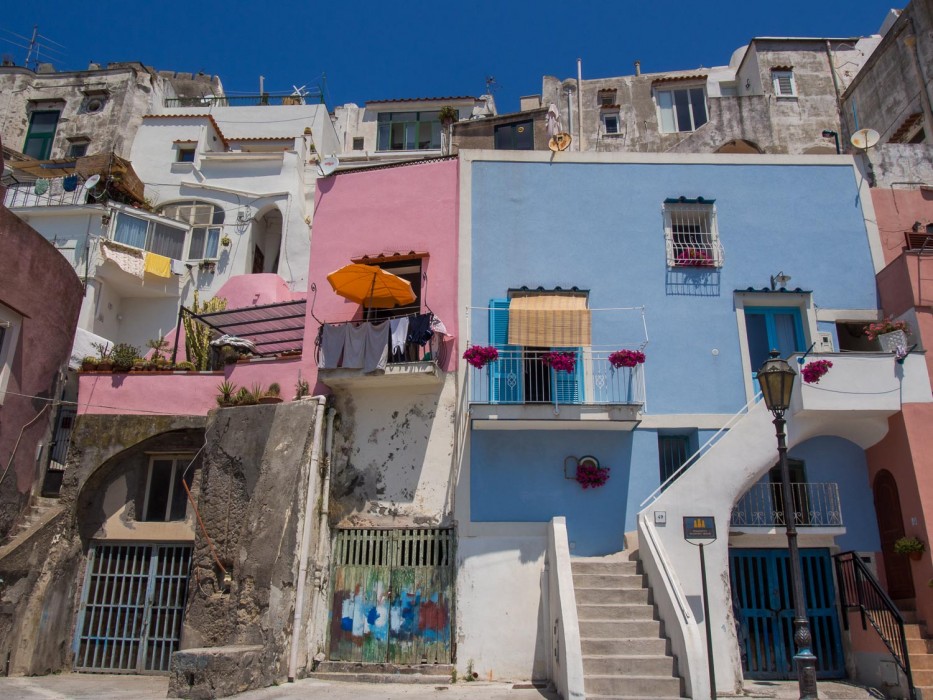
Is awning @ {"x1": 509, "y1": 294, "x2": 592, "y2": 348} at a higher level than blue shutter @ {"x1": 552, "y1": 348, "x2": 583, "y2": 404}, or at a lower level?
higher

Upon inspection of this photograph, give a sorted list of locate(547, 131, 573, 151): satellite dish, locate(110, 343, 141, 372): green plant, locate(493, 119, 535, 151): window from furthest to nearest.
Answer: locate(493, 119, 535, 151): window → locate(547, 131, 573, 151): satellite dish → locate(110, 343, 141, 372): green plant

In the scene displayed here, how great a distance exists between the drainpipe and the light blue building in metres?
2.68

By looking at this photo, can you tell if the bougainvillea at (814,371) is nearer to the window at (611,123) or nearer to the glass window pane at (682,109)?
the glass window pane at (682,109)

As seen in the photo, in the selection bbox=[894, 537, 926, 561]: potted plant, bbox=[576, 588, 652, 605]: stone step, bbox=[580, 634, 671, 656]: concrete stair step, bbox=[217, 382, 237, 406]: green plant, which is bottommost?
bbox=[580, 634, 671, 656]: concrete stair step

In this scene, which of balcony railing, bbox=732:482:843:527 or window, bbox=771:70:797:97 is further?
window, bbox=771:70:797:97

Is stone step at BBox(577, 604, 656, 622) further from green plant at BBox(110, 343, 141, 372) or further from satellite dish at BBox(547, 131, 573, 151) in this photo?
green plant at BBox(110, 343, 141, 372)

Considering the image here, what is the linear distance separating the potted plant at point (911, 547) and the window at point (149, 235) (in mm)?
21546

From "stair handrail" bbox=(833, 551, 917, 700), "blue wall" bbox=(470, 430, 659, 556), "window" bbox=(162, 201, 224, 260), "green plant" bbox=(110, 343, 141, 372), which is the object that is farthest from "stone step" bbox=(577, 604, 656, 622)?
"window" bbox=(162, 201, 224, 260)

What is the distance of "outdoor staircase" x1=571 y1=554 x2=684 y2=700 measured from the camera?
9.55 meters

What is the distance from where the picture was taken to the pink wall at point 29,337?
1333 centimetres

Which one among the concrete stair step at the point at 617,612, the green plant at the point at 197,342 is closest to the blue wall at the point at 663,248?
the concrete stair step at the point at 617,612

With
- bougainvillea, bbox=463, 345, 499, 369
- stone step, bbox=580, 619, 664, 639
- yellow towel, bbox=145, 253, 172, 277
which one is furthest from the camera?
yellow towel, bbox=145, 253, 172, 277

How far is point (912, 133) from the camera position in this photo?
2302 cm

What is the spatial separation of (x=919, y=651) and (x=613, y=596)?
4796 mm
